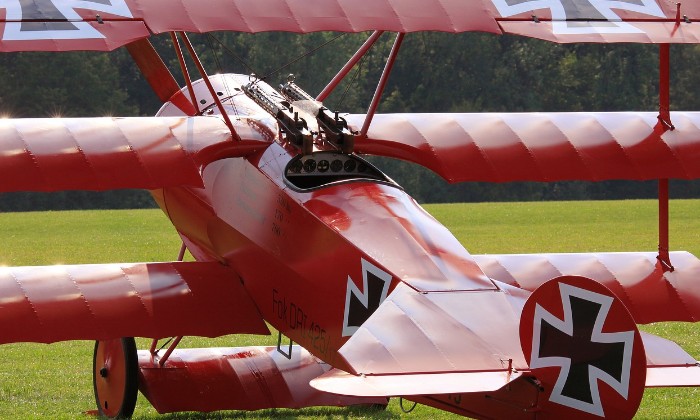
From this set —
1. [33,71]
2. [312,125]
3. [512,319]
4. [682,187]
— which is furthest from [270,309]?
[682,187]

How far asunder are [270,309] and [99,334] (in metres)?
1.14

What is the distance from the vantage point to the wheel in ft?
33.5

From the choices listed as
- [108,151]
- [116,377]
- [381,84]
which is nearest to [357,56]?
[381,84]

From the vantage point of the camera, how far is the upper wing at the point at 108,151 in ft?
31.3

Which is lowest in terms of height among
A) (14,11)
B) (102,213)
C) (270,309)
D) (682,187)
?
(682,187)

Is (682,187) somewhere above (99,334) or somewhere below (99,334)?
below

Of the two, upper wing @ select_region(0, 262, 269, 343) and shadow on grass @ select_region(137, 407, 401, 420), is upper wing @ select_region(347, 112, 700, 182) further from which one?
shadow on grass @ select_region(137, 407, 401, 420)

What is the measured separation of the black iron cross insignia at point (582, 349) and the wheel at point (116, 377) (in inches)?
158

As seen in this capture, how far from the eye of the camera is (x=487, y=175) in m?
10.5

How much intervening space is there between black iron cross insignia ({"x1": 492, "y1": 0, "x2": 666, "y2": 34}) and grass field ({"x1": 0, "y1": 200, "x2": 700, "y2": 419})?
275 cm

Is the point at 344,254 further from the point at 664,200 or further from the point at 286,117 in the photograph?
the point at 664,200

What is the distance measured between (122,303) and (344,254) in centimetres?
180

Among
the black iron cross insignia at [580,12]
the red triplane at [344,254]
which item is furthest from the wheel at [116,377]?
the black iron cross insignia at [580,12]

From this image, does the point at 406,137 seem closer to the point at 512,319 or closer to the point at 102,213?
the point at 512,319
